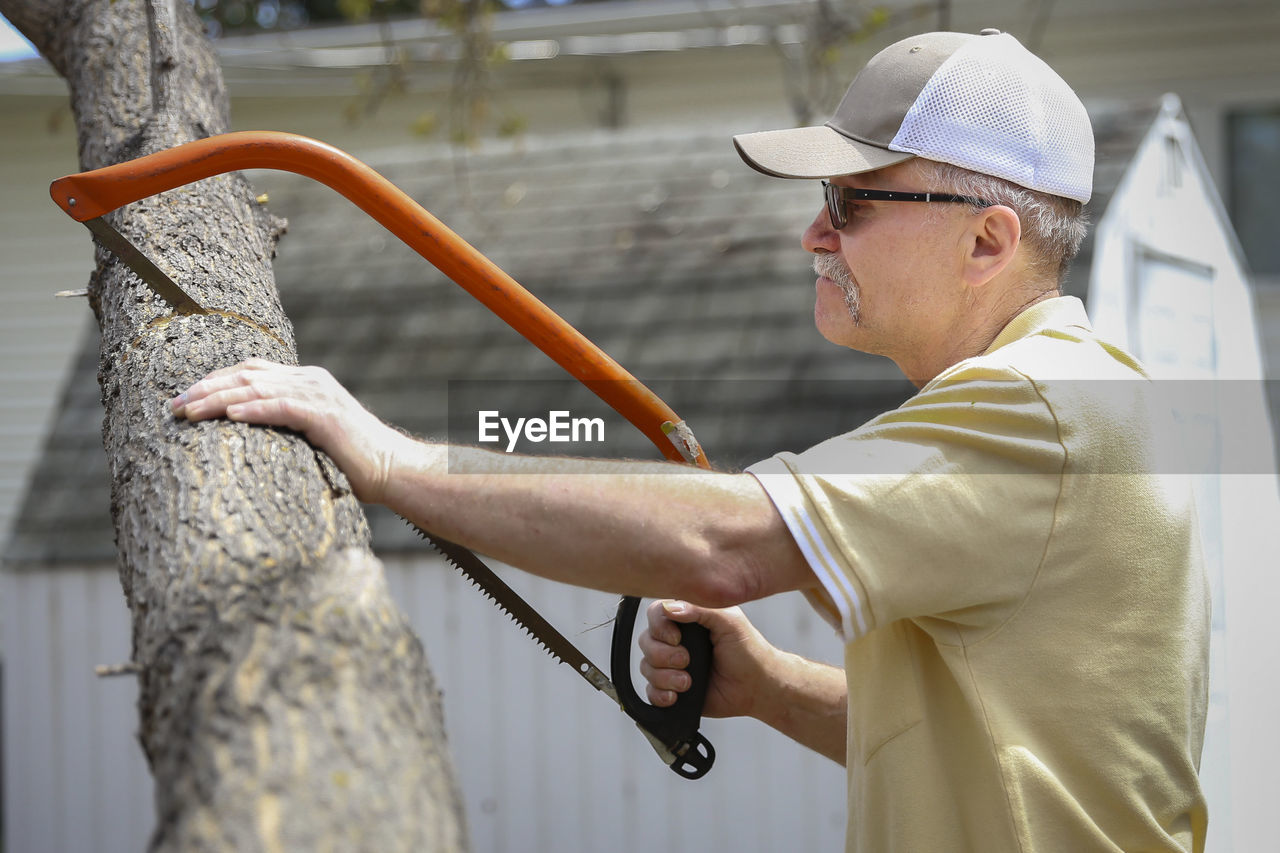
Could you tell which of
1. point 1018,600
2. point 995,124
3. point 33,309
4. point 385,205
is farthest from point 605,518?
point 33,309

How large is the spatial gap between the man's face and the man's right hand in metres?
0.61

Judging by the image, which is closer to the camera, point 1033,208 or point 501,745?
point 1033,208

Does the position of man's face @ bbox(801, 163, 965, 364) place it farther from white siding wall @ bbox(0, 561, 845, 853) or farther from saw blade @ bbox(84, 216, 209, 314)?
white siding wall @ bbox(0, 561, 845, 853)

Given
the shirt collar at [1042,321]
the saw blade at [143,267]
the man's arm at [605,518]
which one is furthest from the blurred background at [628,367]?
the man's arm at [605,518]

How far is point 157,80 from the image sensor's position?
2859mm

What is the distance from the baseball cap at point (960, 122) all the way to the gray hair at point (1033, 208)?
3 centimetres

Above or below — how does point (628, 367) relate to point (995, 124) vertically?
below

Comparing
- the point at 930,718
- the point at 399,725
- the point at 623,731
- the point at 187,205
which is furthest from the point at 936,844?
the point at 623,731

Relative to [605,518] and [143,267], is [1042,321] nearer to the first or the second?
[605,518]

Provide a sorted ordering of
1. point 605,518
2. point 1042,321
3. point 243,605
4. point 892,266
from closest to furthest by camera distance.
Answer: point 243,605, point 605,518, point 1042,321, point 892,266

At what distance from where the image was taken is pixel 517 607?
2459 mm

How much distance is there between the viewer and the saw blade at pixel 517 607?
236 cm

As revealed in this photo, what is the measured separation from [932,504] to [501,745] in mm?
4302

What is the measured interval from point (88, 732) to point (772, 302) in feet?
13.5
